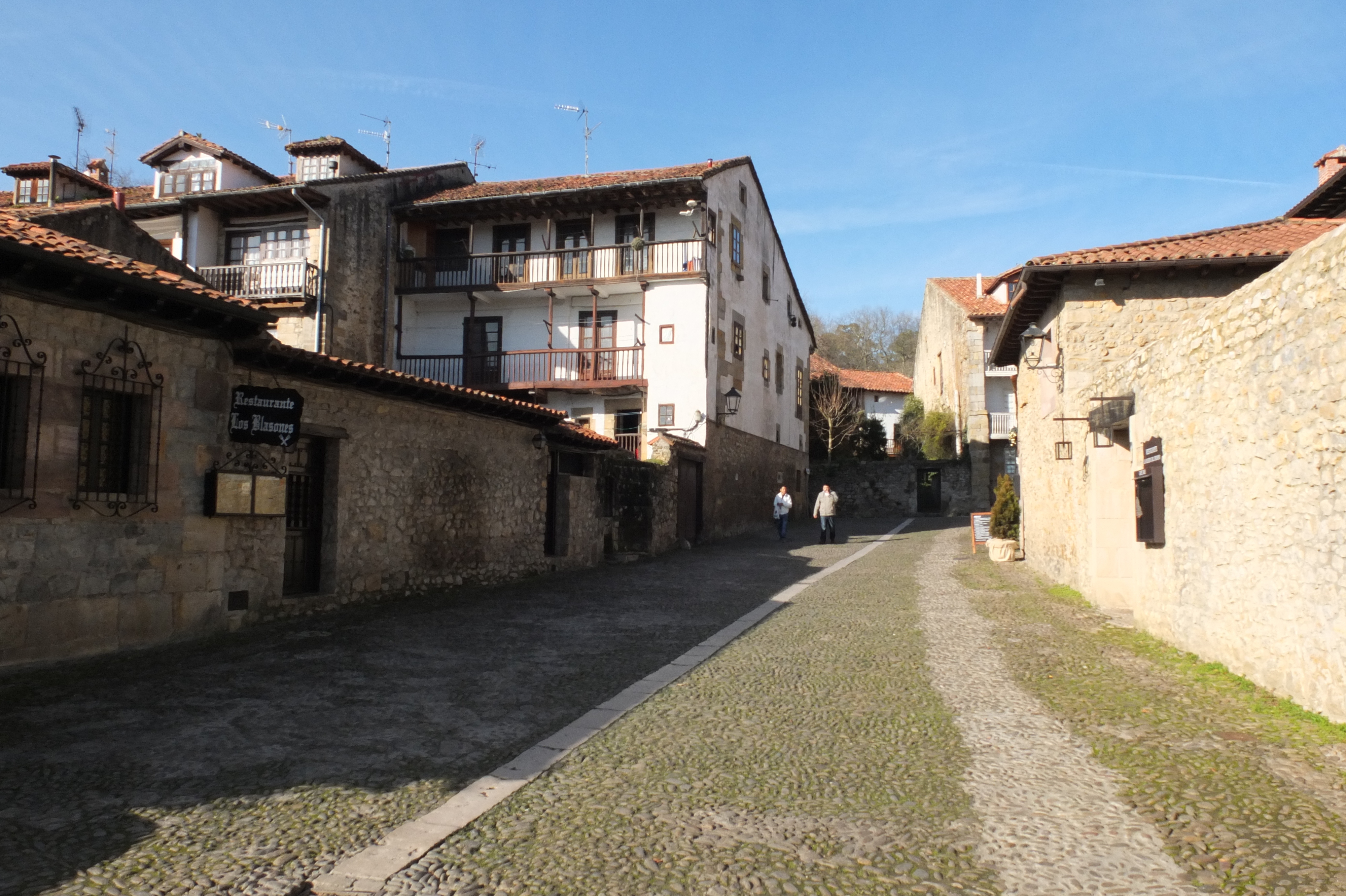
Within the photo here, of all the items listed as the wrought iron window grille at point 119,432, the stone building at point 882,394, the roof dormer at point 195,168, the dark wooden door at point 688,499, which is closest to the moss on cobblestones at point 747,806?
the wrought iron window grille at point 119,432

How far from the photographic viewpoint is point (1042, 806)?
4.45m

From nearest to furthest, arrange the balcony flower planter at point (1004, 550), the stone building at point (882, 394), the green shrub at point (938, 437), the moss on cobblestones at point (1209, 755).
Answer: the moss on cobblestones at point (1209, 755) < the balcony flower planter at point (1004, 550) < the green shrub at point (938, 437) < the stone building at point (882, 394)

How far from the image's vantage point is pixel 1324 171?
1975cm

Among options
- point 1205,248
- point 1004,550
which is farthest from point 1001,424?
point 1205,248

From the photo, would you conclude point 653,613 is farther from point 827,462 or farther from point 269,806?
point 827,462

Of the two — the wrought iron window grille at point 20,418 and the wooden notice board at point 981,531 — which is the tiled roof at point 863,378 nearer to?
the wooden notice board at point 981,531

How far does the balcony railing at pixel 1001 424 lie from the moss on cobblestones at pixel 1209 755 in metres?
27.7

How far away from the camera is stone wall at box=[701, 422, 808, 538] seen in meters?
25.0

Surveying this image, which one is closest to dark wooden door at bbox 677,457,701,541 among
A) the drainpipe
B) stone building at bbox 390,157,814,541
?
stone building at bbox 390,157,814,541

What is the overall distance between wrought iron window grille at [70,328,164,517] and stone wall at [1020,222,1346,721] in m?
9.68

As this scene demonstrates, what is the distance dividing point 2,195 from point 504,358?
1460cm

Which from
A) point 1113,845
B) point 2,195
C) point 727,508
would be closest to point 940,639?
point 1113,845

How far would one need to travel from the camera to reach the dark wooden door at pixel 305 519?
10.8 m

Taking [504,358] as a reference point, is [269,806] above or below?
below
